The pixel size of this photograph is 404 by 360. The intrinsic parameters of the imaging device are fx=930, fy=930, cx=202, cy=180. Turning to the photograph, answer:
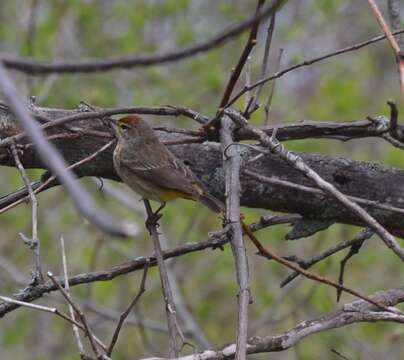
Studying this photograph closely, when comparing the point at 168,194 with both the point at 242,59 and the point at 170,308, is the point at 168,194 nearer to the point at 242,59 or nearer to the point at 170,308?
the point at 242,59

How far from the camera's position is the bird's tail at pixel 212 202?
3432 millimetres

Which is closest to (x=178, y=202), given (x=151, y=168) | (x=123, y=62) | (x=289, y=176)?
(x=151, y=168)

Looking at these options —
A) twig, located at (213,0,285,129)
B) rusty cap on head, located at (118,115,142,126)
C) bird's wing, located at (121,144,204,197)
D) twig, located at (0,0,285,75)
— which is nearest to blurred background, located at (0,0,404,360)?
rusty cap on head, located at (118,115,142,126)

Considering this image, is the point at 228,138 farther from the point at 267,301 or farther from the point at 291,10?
the point at 291,10

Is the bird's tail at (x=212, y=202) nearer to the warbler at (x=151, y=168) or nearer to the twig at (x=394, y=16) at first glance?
the warbler at (x=151, y=168)

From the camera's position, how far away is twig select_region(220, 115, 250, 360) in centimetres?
218

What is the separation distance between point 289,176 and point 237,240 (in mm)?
960

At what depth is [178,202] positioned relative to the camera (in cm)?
855

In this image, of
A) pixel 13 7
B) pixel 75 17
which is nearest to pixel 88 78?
pixel 75 17

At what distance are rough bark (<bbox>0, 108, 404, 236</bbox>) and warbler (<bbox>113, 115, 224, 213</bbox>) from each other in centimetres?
11

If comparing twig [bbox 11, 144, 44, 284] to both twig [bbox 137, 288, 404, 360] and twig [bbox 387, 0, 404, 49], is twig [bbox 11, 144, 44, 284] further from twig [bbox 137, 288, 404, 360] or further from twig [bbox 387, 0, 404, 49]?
twig [bbox 387, 0, 404, 49]

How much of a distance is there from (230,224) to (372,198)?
1.05 metres

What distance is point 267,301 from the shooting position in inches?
338

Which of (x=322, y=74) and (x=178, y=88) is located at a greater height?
(x=322, y=74)
